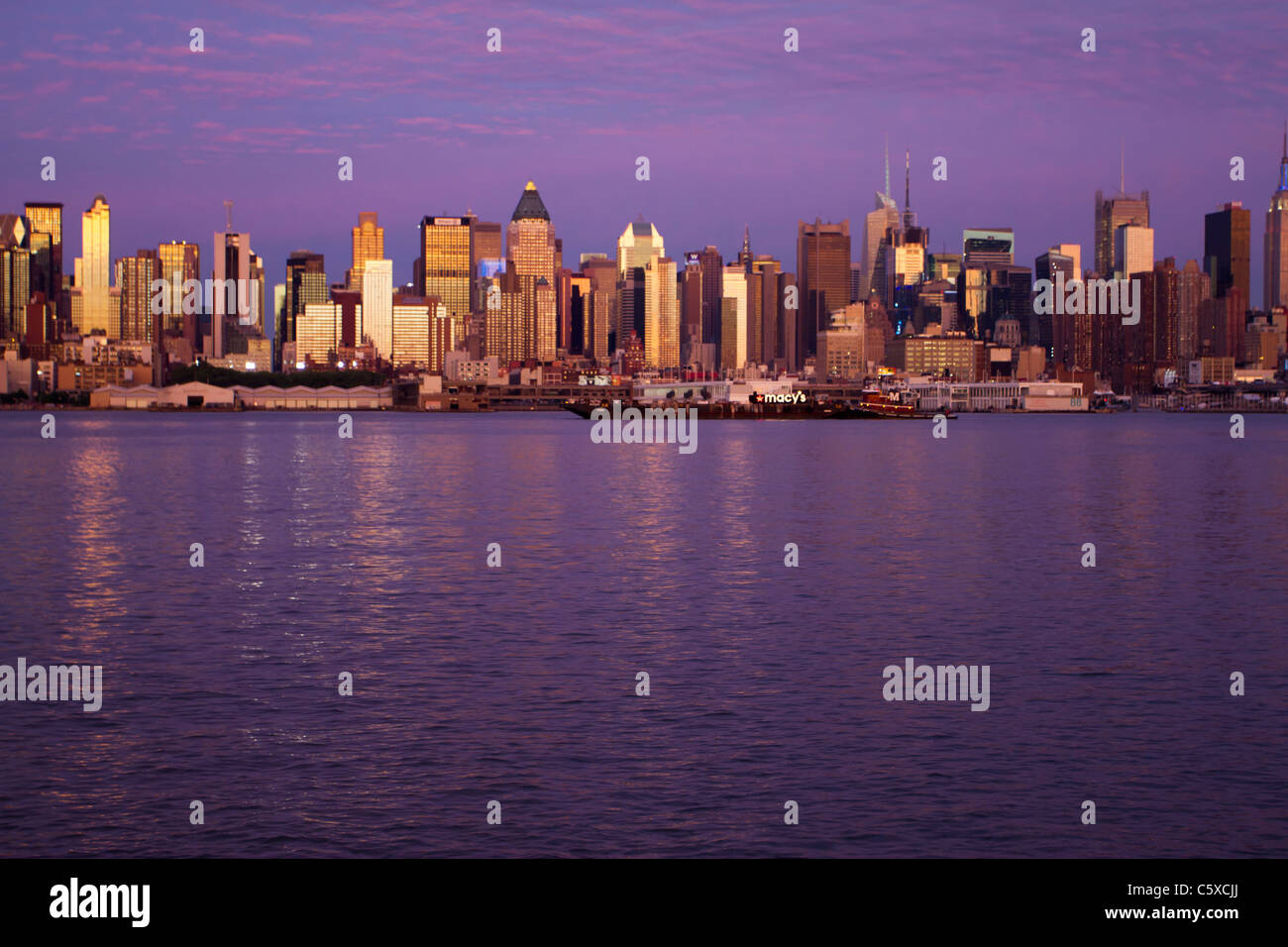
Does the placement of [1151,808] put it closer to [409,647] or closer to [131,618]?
[409,647]

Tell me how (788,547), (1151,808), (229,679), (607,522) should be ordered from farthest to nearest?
(607,522) < (788,547) < (229,679) < (1151,808)

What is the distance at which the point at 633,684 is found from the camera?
80.3ft

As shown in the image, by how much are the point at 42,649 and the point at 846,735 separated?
54.0 feet

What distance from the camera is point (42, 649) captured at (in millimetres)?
27812

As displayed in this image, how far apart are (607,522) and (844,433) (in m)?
138

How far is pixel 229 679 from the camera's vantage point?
24.9m

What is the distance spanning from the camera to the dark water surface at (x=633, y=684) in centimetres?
1655

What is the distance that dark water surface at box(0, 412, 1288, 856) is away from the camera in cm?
1655

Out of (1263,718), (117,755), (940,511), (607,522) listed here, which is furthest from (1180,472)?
(117,755)

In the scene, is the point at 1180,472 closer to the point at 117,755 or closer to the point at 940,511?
the point at 940,511

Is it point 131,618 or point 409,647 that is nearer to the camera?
point 409,647
